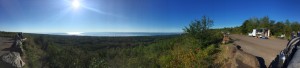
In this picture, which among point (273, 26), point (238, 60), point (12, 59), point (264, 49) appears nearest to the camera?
point (238, 60)

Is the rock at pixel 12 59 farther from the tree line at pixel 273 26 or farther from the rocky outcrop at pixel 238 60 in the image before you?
the tree line at pixel 273 26

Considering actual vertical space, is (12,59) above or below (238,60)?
below

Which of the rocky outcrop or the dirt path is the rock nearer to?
the rocky outcrop

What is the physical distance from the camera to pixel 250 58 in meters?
17.4

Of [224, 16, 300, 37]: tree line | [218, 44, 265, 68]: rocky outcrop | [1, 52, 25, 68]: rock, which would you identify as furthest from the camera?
[224, 16, 300, 37]: tree line

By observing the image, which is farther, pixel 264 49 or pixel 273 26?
pixel 273 26

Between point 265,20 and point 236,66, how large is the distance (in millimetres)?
61823

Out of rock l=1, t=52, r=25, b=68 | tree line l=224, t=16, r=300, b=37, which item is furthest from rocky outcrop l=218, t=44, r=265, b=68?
tree line l=224, t=16, r=300, b=37

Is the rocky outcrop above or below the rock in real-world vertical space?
above

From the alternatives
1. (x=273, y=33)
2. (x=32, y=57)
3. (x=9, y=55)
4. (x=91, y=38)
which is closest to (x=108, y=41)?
(x=91, y=38)

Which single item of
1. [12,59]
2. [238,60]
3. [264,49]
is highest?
[264,49]

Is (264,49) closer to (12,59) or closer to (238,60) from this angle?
(238,60)

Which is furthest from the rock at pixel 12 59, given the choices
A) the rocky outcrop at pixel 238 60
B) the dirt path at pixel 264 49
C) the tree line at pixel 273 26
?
the tree line at pixel 273 26

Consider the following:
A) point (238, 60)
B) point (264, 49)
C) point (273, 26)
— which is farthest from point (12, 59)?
point (273, 26)
